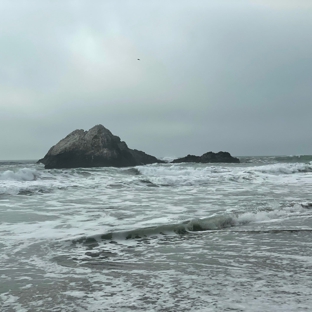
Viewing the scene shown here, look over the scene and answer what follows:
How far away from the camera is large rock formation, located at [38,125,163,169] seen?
37875 mm

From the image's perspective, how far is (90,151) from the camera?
126 ft

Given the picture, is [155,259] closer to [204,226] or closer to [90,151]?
[204,226]

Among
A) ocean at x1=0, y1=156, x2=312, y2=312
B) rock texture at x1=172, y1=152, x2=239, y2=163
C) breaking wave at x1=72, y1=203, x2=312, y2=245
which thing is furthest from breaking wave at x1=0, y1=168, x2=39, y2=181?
rock texture at x1=172, y1=152, x2=239, y2=163

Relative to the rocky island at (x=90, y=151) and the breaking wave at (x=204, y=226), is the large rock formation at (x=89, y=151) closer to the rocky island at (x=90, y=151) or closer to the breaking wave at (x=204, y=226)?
the rocky island at (x=90, y=151)

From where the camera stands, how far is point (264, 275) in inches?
123

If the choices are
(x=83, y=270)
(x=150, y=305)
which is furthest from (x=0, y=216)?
(x=150, y=305)

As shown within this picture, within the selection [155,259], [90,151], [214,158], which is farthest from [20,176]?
[214,158]

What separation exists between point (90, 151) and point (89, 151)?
4.7 inches

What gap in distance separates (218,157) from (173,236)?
4926cm

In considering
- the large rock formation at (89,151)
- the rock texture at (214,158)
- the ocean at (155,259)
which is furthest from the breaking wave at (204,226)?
the rock texture at (214,158)

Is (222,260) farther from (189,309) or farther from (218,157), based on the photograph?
(218,157)

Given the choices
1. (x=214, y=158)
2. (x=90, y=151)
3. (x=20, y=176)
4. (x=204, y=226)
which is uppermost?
(x=90, y=151)

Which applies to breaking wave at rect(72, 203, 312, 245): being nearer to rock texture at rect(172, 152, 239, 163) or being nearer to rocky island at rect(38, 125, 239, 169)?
rocky island at rect(38, 125, 239, 169)

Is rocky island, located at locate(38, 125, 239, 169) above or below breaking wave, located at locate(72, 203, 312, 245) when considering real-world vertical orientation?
above
